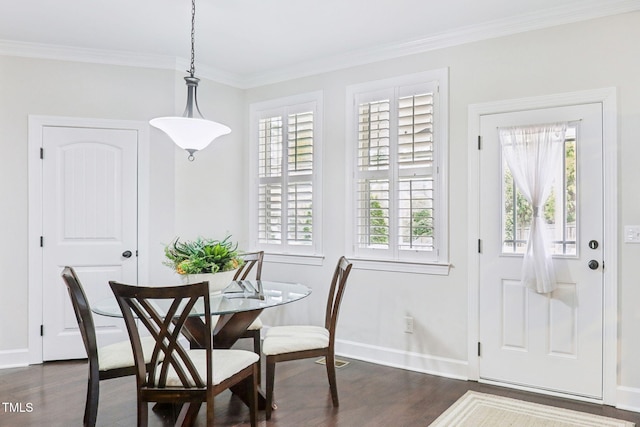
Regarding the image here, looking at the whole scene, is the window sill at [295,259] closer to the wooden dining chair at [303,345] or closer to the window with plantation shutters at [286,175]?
the window with plantation shutters at [286,175]

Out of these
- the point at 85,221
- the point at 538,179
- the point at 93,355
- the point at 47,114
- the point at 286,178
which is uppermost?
the point at 47,114

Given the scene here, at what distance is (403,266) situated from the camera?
381 cm

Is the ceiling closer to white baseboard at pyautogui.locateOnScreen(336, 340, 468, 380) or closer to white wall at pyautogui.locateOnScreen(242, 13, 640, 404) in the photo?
white wall at pyautogui.locateOnScreen(242, 13, 640, 404)

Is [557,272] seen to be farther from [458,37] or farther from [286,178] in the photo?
[286,178]

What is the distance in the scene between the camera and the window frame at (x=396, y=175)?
363 cm

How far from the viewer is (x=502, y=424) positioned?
9.05 feet

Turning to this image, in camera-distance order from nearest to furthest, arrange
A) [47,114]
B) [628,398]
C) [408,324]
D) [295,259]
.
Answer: [628,398] → [408,324] → [47,114] → [295,259]

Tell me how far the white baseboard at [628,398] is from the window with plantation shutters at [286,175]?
8.44 ft

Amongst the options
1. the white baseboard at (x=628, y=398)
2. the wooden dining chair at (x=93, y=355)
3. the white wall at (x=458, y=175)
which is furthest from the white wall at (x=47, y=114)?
the white baseboard at (x=628, y=398)

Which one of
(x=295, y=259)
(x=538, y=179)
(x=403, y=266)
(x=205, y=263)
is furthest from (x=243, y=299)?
(x=538, y=179)

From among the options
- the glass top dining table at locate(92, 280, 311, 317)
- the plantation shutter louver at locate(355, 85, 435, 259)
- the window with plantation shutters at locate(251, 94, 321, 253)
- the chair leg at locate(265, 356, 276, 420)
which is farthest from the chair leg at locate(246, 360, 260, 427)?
the window with plantation shutters at locate(251, 94, 321, 253)

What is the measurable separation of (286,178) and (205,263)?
1.90 meters

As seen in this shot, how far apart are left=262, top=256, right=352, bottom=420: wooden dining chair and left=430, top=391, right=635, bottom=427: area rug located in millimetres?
748

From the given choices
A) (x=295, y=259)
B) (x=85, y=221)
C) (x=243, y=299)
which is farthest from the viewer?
(x=295, y=259)
